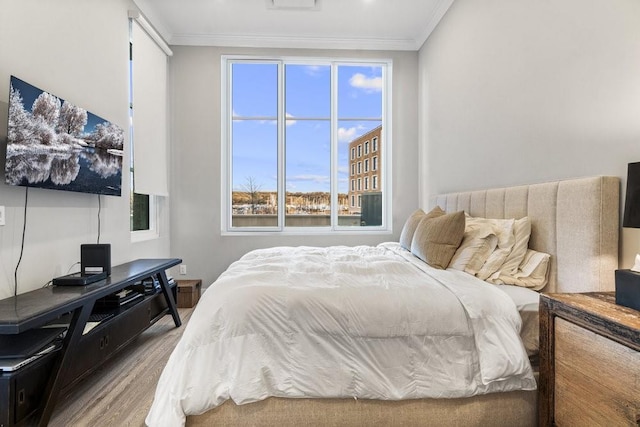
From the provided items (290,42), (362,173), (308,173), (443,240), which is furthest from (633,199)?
(290,42)

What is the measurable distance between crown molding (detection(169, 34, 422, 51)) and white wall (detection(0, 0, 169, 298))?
3.16ft

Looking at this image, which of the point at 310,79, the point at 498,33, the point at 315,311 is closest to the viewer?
the point at 315,311

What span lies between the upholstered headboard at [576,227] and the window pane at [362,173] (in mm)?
2418

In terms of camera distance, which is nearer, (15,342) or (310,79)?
(15,342)

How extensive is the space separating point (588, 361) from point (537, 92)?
64.9 inches

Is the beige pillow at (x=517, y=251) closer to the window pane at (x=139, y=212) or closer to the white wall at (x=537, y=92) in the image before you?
the white wall at (x=537, y=92)

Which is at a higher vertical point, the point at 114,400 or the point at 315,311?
the point at 315,311

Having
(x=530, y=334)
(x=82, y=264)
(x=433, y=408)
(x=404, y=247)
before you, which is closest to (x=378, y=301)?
(x=433, y=408)

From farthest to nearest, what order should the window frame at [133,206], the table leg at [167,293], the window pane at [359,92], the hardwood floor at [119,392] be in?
the window pane at [359,92]
the window frame at [133,206]
the table leg at [167,293]
the hardwood floor at [119,392]

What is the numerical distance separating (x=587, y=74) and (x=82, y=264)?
3293 millimetres

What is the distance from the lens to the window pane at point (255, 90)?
4.42m

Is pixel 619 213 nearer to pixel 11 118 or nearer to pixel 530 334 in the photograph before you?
pixel 530 334

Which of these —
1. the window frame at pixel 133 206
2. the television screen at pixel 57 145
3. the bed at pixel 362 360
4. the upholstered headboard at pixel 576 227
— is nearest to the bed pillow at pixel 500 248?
the upholstered headboard at pixel 576 227

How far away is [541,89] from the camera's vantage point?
6.91 ft
